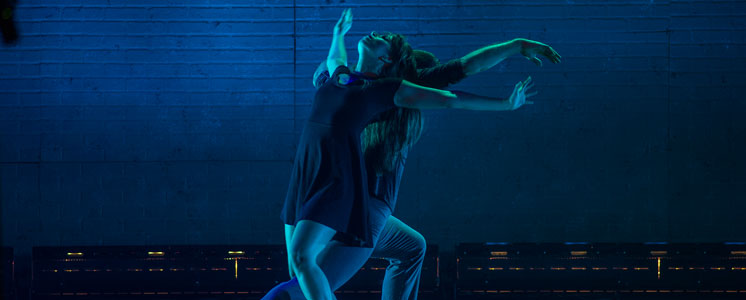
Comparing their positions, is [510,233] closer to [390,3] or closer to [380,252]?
[390,3]

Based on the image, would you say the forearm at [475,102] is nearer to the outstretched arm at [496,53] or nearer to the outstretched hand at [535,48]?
the outstretched arm at [496,53]

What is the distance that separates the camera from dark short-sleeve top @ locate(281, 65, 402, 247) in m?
2.73

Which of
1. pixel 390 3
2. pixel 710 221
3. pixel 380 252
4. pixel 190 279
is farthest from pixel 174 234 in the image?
pixel 710 221

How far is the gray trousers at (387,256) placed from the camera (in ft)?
9.57

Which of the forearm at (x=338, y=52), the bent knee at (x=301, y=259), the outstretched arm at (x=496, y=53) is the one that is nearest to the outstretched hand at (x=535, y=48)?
the outstretched arm at (x=496, y=53)

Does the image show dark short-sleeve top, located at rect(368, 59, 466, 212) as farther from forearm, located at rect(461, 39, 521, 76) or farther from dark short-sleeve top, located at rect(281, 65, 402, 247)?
dark short-sleeve top, located at rect(281, 65, 402, 247)

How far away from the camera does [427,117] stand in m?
5.77

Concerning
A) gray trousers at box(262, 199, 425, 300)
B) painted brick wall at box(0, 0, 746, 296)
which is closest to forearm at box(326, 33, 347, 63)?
gray trousers at box(262, 199, 425, 300)

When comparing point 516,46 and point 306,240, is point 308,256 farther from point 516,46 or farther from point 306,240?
point 516,46

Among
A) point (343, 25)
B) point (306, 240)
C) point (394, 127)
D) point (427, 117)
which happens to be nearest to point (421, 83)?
point (394, 127)

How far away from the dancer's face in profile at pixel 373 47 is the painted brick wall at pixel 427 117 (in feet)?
9.10

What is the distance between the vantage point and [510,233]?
19.2 ft

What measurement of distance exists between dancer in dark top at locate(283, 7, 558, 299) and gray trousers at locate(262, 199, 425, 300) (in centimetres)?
10

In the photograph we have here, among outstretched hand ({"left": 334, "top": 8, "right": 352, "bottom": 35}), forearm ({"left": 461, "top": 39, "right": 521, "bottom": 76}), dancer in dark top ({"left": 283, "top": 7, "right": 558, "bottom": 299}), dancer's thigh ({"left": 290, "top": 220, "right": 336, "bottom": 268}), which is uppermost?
outstretched hand ({"left": 334, "top": 8, "right": 352, "bottom": 35})
